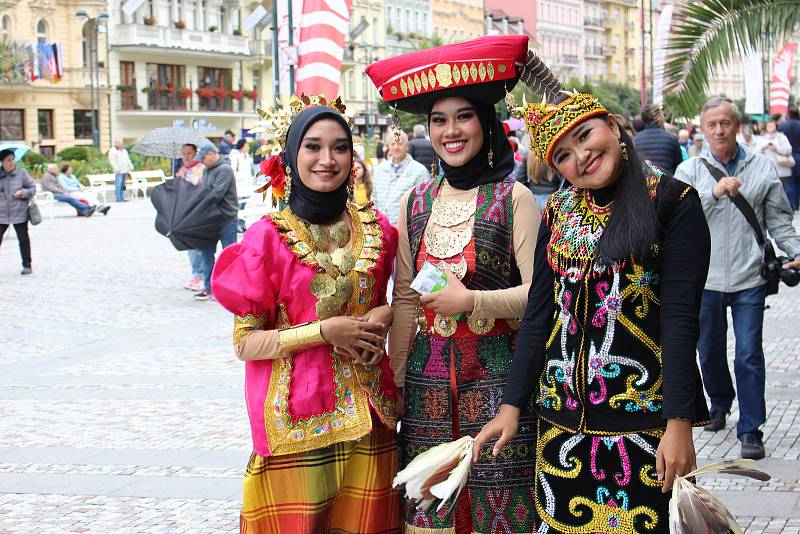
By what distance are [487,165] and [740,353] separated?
3126 millimetres

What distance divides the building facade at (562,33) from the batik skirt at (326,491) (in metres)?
96.4

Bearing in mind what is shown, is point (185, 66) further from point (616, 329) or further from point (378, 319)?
point (616, 329)

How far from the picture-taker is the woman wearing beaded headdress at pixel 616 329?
10.0ft

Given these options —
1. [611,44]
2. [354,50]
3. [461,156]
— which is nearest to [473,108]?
[461,156]

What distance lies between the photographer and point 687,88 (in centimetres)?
743

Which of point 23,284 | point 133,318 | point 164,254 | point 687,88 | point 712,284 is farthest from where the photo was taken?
point 164,254

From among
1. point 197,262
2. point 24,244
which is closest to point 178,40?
point 24,244

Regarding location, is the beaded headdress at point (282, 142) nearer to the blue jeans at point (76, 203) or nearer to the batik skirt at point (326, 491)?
the batik skirt at point (326, 491)

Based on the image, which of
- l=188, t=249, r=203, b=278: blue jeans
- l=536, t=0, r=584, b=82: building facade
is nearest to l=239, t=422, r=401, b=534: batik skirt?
l=188, t=249, r=203, b=278: blue jeans

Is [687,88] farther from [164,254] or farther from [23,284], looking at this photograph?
[164,254]

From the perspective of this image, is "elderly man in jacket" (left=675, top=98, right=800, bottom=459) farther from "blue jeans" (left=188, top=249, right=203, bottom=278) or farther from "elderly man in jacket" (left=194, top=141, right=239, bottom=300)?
"blue jeans" (left=188, top=249, right=203, bottom=278)

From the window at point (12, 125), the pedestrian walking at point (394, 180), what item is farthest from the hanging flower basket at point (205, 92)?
the pedestrian walking at point (394, 180)

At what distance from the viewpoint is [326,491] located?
3.67m

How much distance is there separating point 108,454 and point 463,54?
162 inches
